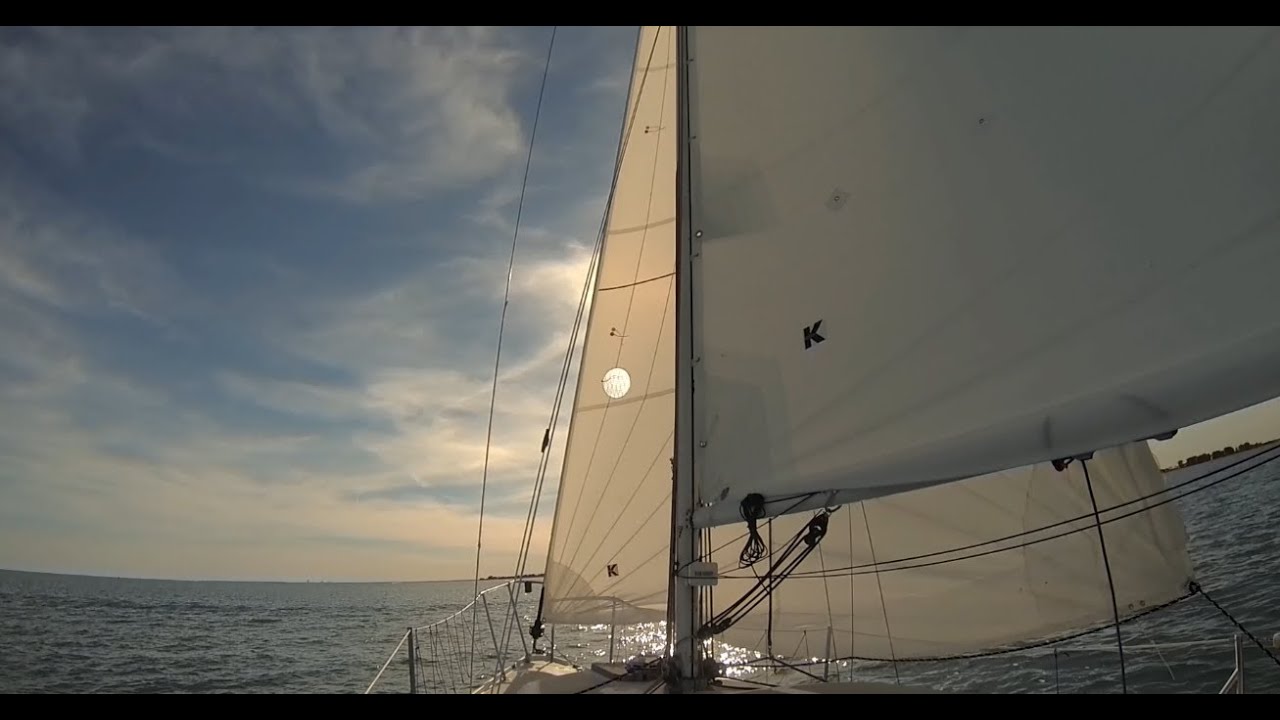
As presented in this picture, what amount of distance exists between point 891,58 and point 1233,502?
32022mm

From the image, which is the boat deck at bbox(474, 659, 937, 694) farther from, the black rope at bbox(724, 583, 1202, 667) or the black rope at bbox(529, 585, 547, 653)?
the black rope at bbox(724, 583, 1202, 667)

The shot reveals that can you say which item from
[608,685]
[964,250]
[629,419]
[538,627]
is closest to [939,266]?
[964,250]

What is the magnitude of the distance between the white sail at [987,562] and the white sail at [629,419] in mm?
934

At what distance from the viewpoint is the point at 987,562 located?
7.88m

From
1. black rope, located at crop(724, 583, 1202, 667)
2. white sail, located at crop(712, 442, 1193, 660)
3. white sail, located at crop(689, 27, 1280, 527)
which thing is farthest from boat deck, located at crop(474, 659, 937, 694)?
white sail, located at crop(712, 442, 1193, 660)

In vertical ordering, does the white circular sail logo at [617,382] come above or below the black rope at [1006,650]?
above

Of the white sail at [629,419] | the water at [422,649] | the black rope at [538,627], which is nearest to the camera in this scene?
the black rope at [538,627]

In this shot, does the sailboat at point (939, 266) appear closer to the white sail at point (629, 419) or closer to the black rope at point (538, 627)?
the black rope at point (538, 627)

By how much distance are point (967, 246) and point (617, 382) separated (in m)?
4.96

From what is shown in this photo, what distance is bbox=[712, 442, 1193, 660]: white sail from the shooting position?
7.30 meters

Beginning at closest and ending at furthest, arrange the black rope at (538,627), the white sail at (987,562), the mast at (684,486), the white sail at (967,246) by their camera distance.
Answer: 1. the white sail at (967,246)
2. the mast at (684,486)
3. the white sail at (987,562)
4. the black rope at (538,627)

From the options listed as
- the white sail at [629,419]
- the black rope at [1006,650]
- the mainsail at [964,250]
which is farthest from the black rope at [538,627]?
the mainsail at [964,250]

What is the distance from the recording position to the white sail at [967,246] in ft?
11.0

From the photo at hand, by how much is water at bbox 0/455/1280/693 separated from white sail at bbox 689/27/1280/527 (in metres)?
5.14
